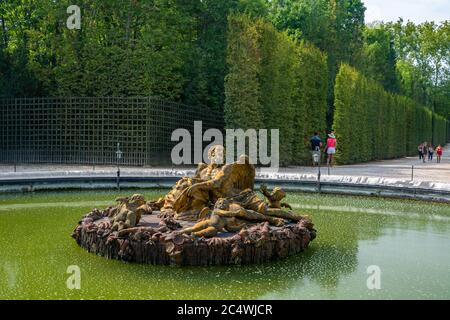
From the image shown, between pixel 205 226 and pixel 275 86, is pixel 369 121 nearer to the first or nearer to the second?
pixel 275 86

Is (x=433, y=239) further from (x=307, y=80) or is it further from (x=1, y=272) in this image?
(x=307, y=80)

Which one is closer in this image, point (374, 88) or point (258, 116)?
point (258, 116)

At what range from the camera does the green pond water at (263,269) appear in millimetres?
6309

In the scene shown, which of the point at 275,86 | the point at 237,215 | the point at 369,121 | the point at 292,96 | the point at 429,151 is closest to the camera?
the point at 237,215

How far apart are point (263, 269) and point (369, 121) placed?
2966 centimetres

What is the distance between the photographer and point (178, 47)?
2702 centimetres

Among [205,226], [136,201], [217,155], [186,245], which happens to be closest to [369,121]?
[217,155]

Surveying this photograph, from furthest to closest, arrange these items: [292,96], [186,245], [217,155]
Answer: [292,96]
[217,155]
[186,245]

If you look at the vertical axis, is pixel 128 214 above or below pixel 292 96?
below

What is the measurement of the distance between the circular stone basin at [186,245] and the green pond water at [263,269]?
0.14 meters

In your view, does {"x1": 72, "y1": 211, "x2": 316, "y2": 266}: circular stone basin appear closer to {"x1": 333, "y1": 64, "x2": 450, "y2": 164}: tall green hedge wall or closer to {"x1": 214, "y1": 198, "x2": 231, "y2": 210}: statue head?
{"x1": 214, "y1": 198, "x2": 231, "y2": 210}: statue head

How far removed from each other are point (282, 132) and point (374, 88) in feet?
43.4

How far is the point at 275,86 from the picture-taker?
25.8 meters
